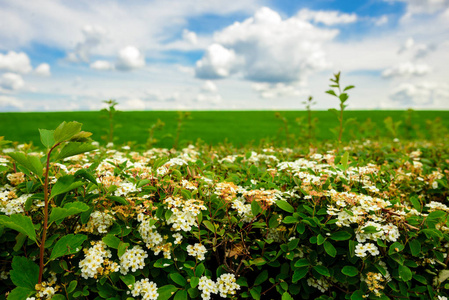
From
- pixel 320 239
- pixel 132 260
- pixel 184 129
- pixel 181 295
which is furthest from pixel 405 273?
pixel 184 129

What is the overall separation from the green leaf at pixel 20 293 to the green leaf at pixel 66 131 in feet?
3.03

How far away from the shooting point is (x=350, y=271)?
196cm

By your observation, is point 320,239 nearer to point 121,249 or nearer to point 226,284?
point 226,284

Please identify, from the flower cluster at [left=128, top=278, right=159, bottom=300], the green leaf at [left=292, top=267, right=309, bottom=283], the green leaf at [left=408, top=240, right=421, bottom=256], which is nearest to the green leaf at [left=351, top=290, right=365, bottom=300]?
the green leaf at [left=292, top=267, right=309, bottom=283]

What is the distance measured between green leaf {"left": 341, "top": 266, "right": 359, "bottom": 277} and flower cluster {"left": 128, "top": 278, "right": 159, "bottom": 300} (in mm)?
1267

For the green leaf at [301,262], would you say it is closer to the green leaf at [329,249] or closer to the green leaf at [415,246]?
the green leaf at [329,249]

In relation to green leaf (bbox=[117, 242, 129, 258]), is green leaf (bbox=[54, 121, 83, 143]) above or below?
above

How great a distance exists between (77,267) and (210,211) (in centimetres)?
98

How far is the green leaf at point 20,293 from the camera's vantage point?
5.41 ft

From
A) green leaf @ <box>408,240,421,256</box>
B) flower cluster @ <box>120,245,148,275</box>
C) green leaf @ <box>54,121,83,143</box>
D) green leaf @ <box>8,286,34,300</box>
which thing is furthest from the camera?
green leaf @ <box>408,240,421,256</box>

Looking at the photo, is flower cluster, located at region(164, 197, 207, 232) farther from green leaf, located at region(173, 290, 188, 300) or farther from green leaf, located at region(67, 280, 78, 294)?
green leaf, located at region(67, 280, 78, 294)

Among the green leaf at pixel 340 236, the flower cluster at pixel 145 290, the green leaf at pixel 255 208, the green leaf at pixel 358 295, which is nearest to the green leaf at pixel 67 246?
the flower cluster at pixel 145 290

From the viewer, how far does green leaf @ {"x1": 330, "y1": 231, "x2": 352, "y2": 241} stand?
196cm

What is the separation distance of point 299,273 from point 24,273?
5.86ft
